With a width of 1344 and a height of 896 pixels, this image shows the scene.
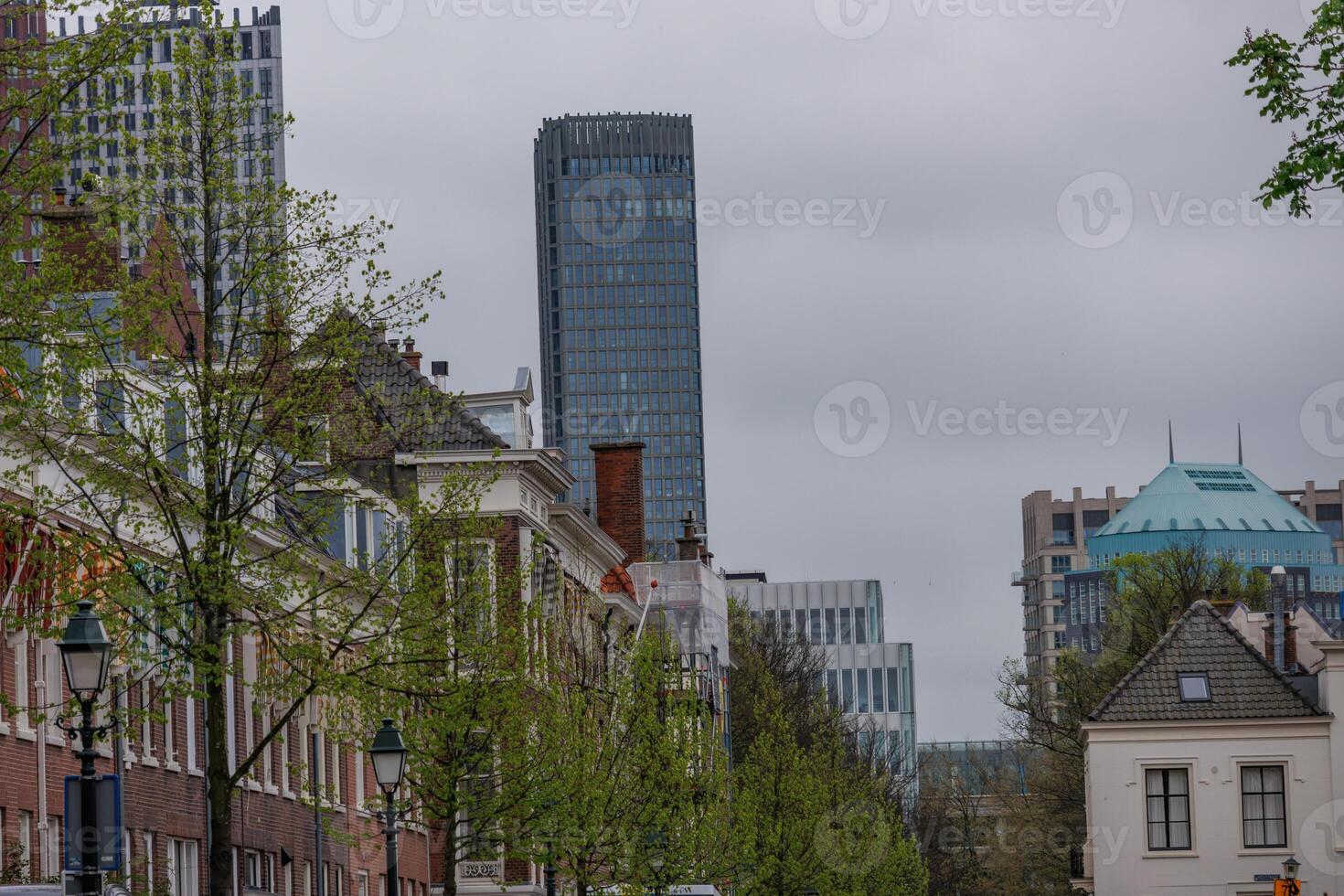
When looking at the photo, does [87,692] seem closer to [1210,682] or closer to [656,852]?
[656,852]

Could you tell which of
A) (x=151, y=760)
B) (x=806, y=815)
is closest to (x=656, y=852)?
(x=151, y=760)

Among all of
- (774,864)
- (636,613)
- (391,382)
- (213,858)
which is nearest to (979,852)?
(636,613)

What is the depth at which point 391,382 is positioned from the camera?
60.7 meters

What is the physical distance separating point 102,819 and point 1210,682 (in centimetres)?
4361

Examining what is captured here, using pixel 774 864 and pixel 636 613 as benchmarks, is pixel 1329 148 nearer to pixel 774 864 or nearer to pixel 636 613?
pixel 774 864

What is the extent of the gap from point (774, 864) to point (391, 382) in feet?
55.9

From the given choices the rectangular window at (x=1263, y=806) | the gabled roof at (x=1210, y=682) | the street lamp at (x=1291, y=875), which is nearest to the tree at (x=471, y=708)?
the street lamp at (x=1291, y=875)

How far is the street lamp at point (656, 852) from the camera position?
48406 mm

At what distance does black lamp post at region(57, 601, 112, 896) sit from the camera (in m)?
19.8

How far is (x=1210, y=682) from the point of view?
59594mm

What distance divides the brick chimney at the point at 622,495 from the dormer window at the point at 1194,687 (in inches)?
977

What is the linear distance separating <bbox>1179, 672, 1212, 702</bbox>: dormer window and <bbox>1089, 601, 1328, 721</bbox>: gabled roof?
9 centimetres

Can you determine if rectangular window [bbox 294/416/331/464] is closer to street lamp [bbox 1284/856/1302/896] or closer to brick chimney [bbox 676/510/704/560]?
street lamp [bbox 1284/856/1302/896]

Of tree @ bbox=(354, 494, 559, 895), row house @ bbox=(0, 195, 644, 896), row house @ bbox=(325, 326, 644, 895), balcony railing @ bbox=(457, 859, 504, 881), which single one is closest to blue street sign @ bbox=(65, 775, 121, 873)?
row house @ bbox=(0, 195, 644, 896)
